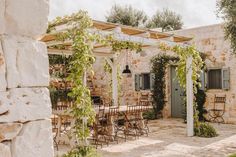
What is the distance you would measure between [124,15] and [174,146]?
16689 millimetres

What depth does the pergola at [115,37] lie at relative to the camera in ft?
21.4

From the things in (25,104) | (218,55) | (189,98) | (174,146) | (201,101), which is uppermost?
(218,55)

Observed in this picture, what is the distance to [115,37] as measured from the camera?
6676mm

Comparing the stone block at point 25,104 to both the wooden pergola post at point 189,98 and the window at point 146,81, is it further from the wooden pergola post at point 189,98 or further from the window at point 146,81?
the window at point 146,81

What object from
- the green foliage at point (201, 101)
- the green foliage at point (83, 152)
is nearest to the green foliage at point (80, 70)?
the green foliage at point (83, 152)

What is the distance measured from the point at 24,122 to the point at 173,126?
365 inches

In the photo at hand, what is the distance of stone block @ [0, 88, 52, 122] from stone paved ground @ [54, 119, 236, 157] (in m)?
5.07

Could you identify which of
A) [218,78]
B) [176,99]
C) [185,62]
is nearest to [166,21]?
[176,99]

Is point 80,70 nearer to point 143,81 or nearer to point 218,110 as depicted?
point 218,110

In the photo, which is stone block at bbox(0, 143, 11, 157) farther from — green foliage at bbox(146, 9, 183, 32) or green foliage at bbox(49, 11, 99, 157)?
green foliage at bbox(146, 9, 183, 32)

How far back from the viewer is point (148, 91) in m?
13.2

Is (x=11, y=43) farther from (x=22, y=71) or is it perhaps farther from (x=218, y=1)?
(x=218, y=1)

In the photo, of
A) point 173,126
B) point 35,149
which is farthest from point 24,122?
point 173,126

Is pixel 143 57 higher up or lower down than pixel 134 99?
higher up
